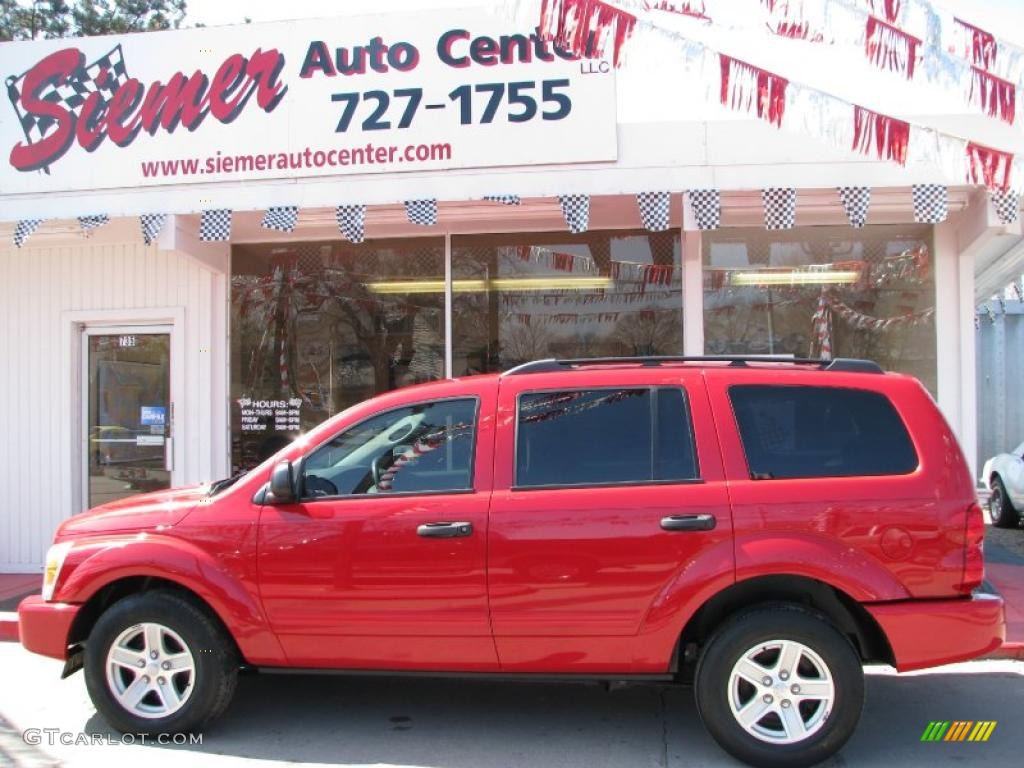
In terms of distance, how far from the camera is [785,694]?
3.88 m

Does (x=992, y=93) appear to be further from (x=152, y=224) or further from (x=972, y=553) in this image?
(x=152, y=224)

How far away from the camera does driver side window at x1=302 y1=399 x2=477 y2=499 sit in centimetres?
421

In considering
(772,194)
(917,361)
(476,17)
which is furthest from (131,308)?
(917,361)

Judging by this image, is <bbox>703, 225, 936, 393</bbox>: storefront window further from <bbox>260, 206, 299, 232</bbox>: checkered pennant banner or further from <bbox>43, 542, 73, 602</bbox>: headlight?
<bbox>43, 542, 73, 602</bbox>: headlight

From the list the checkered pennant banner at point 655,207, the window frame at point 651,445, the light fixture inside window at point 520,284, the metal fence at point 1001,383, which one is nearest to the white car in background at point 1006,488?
the light fixture inside window at point 520,284

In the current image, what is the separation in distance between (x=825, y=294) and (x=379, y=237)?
4.39m

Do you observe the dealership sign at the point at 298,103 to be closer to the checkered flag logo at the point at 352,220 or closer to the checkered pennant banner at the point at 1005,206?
the checkered flag logo at the point at 352,220

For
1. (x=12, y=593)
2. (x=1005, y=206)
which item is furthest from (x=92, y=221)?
(x=1005, y=206)

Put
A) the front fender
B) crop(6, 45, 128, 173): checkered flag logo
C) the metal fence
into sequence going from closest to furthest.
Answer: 1. the front fender
2. crop(6, 45, 128, 173): checkered flag logo
3. the metal fence

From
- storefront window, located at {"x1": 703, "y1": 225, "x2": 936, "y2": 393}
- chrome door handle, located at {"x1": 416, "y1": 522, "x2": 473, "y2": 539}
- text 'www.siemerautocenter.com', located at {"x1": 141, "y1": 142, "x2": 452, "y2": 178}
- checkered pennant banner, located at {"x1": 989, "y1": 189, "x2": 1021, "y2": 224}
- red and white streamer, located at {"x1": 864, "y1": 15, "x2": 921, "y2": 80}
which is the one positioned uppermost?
red and white streamer, located at {"x1": 864, "y1": 15, "x2": 921, "y2": 80}

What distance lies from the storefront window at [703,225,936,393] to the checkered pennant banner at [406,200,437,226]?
271 cm

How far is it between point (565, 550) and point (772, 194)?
422cm

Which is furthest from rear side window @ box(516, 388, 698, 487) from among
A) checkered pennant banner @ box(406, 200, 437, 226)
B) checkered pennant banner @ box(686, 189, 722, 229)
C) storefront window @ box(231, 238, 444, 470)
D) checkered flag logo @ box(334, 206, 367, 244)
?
storefront window @ box(231, 238, 444, 470)

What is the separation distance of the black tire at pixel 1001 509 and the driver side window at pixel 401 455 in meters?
9.25
